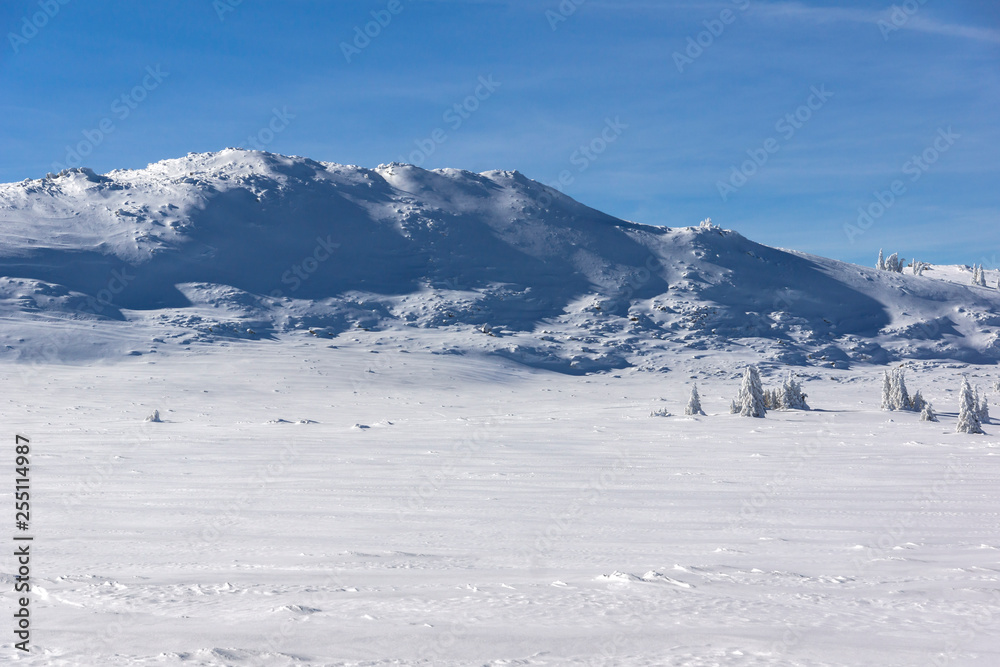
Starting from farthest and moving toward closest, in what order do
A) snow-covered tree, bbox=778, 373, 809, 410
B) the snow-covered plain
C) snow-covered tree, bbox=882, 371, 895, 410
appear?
snow-covered tree, bbox=778, 373, 809, 410
snow-covered tree, bbox=882, 371, 895, 410
the snow-covered plain

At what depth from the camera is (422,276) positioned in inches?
3410

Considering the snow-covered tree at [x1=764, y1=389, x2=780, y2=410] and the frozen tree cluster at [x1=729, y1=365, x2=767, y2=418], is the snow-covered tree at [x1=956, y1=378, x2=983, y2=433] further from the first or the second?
the snow-covered tree at [x1=764, y1=389, x2=780, y2=410]

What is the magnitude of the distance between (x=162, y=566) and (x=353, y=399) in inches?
Answer: 1466

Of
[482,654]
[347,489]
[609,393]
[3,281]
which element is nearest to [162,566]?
[482,654]

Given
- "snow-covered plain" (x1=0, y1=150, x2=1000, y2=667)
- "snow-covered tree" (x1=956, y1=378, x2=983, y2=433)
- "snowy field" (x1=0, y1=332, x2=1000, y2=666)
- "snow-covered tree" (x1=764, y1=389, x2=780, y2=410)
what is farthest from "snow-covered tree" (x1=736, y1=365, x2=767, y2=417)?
"snowy field" (x1=0, y1=332, x2=1000, y2=666)

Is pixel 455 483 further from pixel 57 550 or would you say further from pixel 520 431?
pixel 520 431

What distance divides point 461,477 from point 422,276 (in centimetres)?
7088

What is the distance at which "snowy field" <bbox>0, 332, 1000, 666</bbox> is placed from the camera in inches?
272

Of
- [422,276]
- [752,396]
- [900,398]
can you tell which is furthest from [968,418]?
[422,276]

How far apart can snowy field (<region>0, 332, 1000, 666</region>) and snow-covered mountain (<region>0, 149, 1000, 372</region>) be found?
4565 cm

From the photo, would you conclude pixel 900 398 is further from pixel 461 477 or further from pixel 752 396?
pixel 461 477

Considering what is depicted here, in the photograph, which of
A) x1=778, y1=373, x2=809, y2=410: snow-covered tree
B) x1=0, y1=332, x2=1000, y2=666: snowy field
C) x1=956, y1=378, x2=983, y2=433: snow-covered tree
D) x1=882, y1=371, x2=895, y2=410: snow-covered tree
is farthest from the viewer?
x1=778, y1=373, x2=809, y2=410: snow-covered tree

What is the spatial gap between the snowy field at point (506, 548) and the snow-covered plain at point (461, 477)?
6cm

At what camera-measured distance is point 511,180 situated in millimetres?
109688
